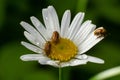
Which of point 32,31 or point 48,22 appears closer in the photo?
point 32,31

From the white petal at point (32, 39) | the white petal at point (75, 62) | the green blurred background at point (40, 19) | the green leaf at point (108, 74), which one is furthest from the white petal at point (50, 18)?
the green blurred background at point (40, 19)

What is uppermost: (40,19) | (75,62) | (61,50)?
(40,19)

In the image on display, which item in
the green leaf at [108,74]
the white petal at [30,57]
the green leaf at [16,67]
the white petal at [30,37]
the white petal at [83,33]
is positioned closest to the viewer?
the white petal at [30,57]

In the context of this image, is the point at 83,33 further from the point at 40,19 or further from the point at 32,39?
the point at 40,19

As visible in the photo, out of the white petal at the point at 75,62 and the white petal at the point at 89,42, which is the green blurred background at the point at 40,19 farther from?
the white petal at the point at 75,62

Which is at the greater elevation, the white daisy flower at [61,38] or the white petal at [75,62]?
the white daisy flower at [61,38]

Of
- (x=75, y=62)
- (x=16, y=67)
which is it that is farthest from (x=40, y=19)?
(x=75, y=62)

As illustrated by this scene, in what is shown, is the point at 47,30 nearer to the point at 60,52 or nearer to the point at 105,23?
the point at 60,52
